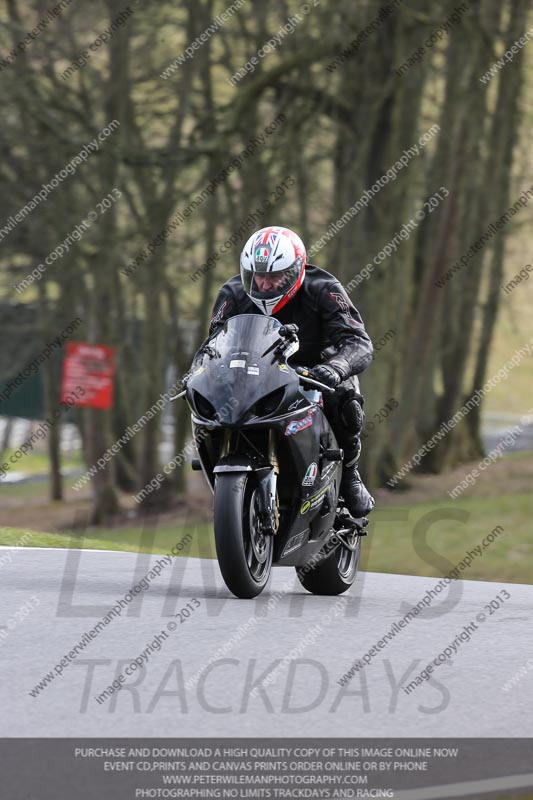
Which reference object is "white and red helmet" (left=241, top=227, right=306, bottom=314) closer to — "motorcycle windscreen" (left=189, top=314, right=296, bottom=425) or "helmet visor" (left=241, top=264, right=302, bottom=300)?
"helmet visor" (left=241, top=264, right=302, bottom=300)

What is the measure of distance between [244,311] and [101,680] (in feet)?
9.86

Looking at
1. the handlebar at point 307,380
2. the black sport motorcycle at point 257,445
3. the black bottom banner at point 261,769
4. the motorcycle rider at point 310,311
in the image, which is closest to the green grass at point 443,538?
the motorcycle rider at point 310,311

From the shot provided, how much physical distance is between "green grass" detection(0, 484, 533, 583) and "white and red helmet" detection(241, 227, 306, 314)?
8784mm

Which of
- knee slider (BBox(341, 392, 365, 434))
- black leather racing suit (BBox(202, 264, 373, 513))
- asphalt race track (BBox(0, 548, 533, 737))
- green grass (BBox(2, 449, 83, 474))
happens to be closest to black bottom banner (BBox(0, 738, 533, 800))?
asphalt race track (BBox(0, 548, 533, 737))

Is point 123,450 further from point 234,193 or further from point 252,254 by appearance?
point 252,254

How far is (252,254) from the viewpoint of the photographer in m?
7.48

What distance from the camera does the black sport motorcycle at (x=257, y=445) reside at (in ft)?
22.9

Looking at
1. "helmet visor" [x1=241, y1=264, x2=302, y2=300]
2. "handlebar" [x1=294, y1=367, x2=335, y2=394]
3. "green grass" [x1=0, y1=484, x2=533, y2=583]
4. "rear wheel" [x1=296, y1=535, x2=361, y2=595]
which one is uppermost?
"helmet visor" [x1=241, y1=264, x2=302, y2=300]

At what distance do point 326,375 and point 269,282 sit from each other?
629 millimetres

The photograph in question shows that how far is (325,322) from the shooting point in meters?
7.93

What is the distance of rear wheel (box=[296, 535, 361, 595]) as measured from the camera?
8.40 metres

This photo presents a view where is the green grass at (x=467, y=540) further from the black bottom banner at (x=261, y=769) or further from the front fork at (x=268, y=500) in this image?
the black bottom banner at (x=261, y=769)

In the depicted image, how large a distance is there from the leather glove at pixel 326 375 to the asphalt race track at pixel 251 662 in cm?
126

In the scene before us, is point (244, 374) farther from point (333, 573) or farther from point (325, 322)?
point (333, 573)
